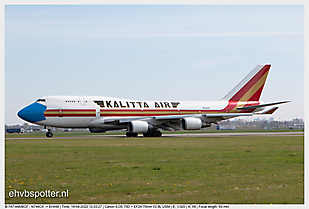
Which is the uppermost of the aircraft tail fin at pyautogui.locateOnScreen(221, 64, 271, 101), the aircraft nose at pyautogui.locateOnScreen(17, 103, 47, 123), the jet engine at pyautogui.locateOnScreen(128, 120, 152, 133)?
the aircraft tail fin at pyautogui.locateOnScreen(221, 64, 271, 101)

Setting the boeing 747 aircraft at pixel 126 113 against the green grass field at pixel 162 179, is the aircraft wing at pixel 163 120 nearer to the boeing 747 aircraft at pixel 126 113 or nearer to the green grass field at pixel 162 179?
the boeing 747 aircraft at pixel 126 113

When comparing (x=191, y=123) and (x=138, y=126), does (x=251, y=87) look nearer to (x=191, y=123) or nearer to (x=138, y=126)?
(x=191, y=123)

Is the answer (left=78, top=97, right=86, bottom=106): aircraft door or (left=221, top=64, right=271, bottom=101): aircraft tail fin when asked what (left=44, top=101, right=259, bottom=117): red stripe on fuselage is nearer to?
(left=78, top=97, right=86, bottom=106): aircraft door

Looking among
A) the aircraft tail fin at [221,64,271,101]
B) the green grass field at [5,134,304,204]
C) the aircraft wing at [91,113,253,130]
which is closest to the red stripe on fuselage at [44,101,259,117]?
the aircraft wing at [91,113,253,130]

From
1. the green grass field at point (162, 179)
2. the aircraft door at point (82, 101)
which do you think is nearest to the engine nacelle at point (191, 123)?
the aircraft door at point (82, 101)

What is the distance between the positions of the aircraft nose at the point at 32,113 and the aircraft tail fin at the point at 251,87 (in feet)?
90.3

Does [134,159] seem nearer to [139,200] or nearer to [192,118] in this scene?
[139,200]

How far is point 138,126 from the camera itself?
43969 mm

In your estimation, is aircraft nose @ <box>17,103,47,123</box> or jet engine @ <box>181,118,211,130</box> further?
jet engine @ <box>181,118,211,130</box>

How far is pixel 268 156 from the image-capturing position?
21.5 meters

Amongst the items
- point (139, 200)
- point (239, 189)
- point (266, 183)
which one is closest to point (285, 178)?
point (266, 183)

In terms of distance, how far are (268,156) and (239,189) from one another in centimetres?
988

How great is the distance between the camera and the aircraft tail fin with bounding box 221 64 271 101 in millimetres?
55156

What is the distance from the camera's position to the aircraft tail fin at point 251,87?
5516cm
